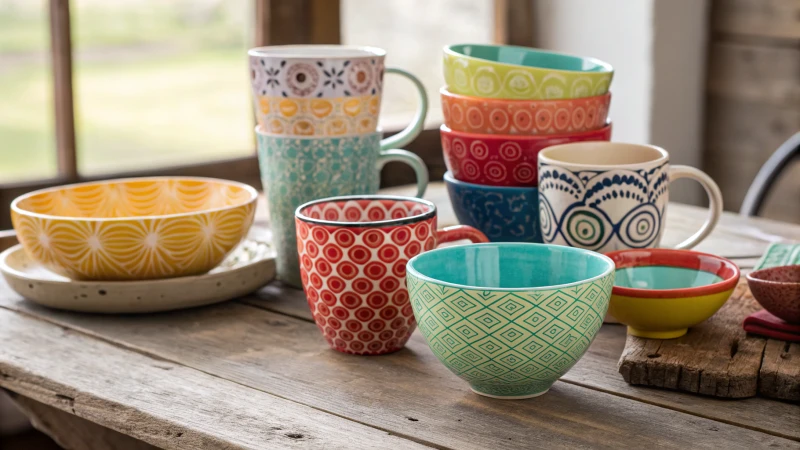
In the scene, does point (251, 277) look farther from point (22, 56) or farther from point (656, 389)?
point (22, 56)

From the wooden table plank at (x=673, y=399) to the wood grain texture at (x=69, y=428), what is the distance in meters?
0.29

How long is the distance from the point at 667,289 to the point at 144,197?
0.54 metres

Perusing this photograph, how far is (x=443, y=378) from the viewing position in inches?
27.9

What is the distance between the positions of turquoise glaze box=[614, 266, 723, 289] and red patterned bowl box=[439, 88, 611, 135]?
17 cm

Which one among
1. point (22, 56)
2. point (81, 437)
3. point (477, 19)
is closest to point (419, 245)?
point (81, 437)

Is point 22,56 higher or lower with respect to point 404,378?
higher

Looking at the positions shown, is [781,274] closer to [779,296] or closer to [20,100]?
[779,296]

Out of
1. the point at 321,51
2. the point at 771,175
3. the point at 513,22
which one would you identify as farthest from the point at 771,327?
the point at 513,22

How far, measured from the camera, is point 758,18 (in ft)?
6.50

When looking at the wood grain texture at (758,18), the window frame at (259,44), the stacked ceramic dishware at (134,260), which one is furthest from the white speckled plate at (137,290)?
the wood grain texture at (758,18)

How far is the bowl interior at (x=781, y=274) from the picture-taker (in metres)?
0.78

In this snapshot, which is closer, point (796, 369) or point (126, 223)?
point (796, 369)

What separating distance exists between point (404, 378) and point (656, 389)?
183mm

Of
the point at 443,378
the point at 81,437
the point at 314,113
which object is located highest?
the point at 314,113
